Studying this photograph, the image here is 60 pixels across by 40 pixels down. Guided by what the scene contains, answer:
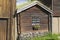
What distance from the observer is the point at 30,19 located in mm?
17125

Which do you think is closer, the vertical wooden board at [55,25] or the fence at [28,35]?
the fence at [28,35]

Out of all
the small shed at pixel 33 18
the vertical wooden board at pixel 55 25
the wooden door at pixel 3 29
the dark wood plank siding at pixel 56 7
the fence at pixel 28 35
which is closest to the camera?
the fence at pixel 28 35

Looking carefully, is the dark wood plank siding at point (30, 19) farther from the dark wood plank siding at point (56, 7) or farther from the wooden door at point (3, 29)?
the dark wood plank siding at point (56, 7)

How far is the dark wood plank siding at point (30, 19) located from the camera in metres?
17.0

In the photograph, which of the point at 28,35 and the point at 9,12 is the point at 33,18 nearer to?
the point at 28,35

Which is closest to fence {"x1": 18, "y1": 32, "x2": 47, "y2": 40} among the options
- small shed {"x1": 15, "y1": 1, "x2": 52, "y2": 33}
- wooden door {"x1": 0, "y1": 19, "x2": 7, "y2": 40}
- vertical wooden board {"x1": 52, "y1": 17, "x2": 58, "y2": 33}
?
small shed {"x1": 15, "y1": 1, "x2": 52, "y2": 33}

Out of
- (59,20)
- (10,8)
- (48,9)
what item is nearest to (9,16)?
(10,8)

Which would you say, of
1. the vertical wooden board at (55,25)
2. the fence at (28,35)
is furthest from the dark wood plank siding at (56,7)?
the fence at (28,35)

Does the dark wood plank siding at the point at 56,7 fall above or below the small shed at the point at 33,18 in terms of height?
above

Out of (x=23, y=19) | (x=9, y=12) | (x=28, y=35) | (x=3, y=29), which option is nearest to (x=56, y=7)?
(x=23, y=19)

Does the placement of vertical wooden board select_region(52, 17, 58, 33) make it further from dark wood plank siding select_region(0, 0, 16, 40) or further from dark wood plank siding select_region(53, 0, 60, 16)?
dark wood plank siding select_region(0, 0, 16, 40)

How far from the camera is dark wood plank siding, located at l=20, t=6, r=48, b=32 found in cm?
1697

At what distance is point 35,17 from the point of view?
17.3 m

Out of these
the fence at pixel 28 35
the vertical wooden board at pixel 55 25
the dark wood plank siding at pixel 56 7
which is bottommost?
the fence at pixel 28 35
